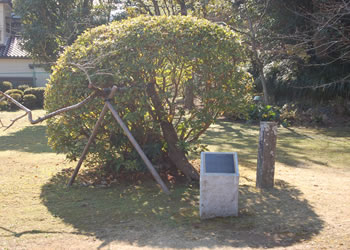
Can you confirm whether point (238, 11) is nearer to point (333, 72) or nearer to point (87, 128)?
point (333, 72)

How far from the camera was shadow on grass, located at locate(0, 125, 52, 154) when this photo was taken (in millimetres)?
11158

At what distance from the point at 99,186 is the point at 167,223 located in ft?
7.43

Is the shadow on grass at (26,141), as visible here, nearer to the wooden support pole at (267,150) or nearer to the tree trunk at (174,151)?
the tree trunk at (174,151)

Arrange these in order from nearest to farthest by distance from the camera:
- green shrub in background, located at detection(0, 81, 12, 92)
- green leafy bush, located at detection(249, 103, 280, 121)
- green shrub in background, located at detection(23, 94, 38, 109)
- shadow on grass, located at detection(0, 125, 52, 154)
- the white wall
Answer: shadow on grass, located at detection(0, 125, 52, 154) → green leafy bush, located at detection(249, 103, 280, 121) → green shrub in background, located at detection(23, 94, 38, 109) → green shrub in background, located at detection(0, 81, 12, 92) → the white wall

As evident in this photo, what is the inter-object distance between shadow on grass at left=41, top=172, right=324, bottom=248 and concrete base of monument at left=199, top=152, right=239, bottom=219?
130 mm

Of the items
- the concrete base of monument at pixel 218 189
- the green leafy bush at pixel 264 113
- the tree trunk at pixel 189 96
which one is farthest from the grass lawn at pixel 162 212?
the green leafy bush at pixel 264 113

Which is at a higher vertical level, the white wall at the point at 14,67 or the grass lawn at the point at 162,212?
the white wall at the point at 14,67

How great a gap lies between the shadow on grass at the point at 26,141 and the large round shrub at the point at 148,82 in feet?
12.3

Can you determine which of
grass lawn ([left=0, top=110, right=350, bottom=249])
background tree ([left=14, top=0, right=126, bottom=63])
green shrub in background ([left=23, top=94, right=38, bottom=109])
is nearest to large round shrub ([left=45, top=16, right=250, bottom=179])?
grass lawn ([left=0, top=110, right=350, bottom=249])

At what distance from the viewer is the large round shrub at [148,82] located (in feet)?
22.3

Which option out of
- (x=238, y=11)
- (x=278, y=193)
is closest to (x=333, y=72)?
(x=238, y=11)

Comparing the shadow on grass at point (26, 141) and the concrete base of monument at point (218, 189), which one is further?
the shadow on grass at point (26, 141)

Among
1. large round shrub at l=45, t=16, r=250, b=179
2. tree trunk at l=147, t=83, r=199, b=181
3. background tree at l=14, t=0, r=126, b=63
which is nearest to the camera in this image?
large round shrub at l=45, t=16, r=250, b=179

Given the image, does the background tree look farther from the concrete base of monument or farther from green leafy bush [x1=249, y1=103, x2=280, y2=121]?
the concrete base of monument
